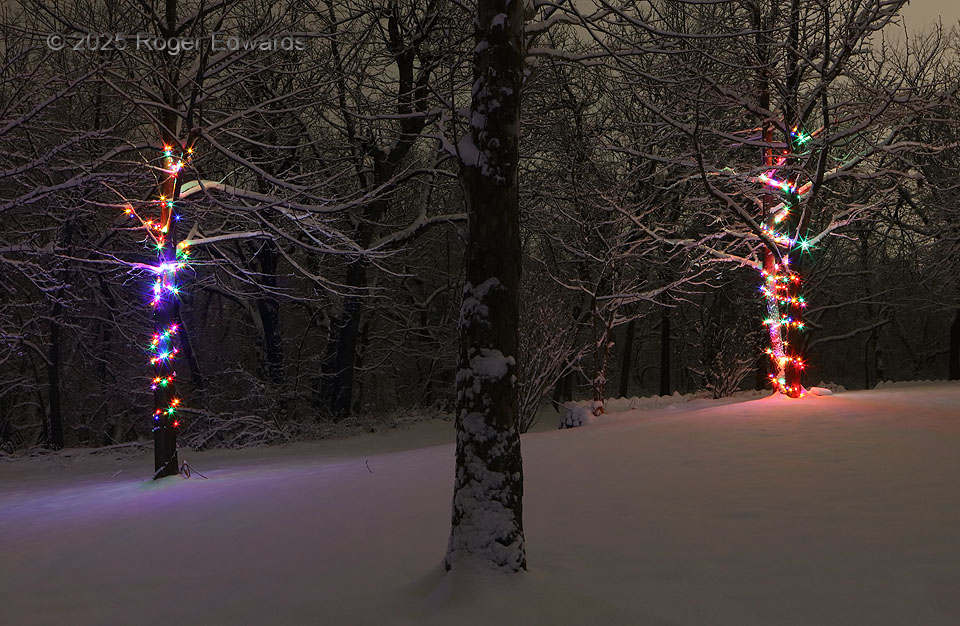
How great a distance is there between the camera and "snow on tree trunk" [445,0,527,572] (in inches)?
150

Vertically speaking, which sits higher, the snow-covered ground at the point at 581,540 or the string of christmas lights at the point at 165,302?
the string of christmas lights at the point at 165,302

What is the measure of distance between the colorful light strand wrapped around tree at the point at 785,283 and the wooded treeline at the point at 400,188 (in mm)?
321

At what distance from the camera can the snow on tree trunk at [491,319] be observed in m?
3.80

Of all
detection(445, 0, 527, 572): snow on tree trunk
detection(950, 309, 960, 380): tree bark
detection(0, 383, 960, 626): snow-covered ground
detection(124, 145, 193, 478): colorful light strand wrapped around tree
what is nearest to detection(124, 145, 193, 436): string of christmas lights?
detection(124, 145, 193, 478): colorful light strand wrapped around tree

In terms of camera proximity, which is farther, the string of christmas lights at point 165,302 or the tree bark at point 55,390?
the tree bark at point 55,390

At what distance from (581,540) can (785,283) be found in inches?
314

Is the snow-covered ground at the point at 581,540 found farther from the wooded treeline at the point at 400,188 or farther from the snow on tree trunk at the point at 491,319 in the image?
the wooded treeline at the point at 400,188

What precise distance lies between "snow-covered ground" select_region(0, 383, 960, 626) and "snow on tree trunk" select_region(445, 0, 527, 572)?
0.31 m

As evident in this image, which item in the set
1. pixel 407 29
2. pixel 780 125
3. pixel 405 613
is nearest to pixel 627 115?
pixel 407 29

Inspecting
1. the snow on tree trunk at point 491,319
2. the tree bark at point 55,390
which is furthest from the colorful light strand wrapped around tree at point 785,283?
the tree bark at point 55,390

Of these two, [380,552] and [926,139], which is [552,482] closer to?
[380,552]

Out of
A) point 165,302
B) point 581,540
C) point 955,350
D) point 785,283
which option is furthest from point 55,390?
point 955,350

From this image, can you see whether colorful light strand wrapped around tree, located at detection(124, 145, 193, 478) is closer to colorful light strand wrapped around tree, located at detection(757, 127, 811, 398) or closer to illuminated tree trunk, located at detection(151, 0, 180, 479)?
illuminated tree trunk, located at detection(151, 0, 180, 479)

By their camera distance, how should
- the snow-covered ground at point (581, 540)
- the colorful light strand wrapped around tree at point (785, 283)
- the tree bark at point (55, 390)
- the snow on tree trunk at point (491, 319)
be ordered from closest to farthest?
the snow-covered ground at point (581, 540), the snow on tree trunk at point (491, 319), the colorful light strand wrapped around tree at point (785, 283), the tree bark at point (55, 390)
